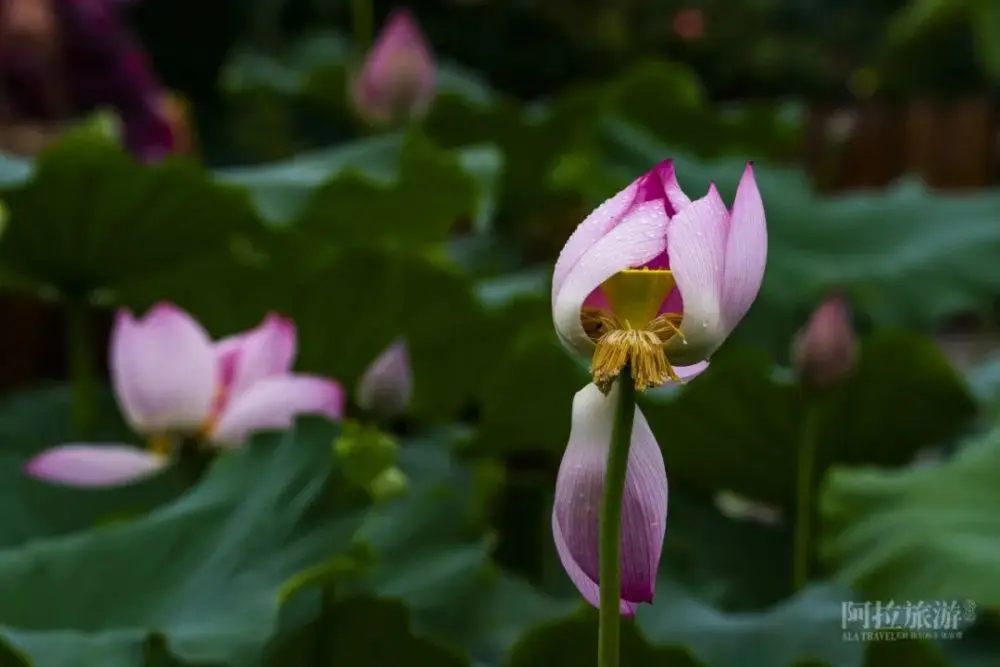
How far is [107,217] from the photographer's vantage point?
791 millimetres

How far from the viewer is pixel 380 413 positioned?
28.5 inches

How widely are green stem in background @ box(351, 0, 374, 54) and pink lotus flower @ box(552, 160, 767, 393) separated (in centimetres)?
113

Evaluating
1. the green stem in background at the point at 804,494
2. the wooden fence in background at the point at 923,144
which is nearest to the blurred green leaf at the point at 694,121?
the green stem in background at the point at 804,494

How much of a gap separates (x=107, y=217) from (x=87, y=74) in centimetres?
32

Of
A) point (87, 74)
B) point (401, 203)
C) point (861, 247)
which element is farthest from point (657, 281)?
point (861, 247)

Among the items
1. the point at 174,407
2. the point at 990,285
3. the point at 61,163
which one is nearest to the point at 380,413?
the point at 174,407

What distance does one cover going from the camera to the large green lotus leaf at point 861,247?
110 centimetres

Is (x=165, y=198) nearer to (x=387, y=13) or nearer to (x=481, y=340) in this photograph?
(x=481, y=340)

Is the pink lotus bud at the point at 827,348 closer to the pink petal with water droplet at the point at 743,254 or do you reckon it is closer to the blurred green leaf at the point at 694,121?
the pink petal with water droplet at the point at 743,254

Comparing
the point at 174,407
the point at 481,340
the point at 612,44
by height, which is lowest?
the point at 174,407

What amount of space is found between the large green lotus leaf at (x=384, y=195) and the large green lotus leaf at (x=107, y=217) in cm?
6

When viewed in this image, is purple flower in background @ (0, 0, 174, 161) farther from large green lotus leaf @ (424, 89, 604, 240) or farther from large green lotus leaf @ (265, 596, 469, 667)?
large green lotus leaf @ (265, 596, 469, 667)

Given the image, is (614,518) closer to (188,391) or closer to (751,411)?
(188,391)

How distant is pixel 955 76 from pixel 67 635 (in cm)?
739
